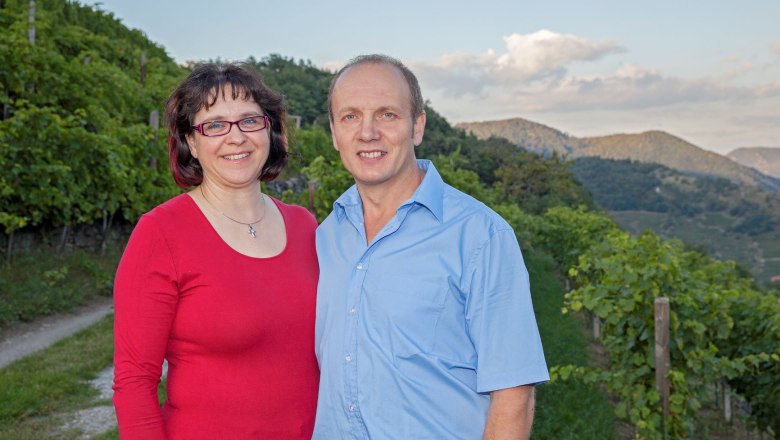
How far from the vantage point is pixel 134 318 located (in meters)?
1.86

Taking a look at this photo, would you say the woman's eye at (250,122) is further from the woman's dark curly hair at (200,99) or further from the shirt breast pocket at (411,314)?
the shirt breast pocket at (411,314)

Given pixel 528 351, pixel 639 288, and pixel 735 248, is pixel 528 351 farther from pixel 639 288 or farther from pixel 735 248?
pixel 735 248

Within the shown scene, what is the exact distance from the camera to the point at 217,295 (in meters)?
1.98

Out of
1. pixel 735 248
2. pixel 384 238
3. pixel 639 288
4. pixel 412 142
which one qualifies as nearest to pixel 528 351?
pixel 384 238

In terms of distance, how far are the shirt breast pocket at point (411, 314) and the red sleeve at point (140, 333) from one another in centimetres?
58

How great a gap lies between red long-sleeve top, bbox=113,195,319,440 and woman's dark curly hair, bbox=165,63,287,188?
0.20 meters

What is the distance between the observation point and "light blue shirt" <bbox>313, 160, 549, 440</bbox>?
172 centimetres

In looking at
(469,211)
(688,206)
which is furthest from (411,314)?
(688,206)

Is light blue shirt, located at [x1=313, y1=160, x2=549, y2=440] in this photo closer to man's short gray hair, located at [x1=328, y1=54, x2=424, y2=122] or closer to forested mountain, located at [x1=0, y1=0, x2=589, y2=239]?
man's short gray hair, located at [x1=328, y1=54, x2=424, y2=122]

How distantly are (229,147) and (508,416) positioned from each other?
1139mm

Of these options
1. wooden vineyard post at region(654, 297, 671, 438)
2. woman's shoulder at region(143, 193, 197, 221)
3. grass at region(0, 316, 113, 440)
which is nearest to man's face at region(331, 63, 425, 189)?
woman's shoulder at region(143, 193, 197, 221)

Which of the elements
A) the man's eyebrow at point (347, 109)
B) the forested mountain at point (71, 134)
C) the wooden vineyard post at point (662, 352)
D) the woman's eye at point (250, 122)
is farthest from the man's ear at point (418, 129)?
the forested mountain at point (71, 134)

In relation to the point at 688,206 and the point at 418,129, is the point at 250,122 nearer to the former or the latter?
the point at 418,129

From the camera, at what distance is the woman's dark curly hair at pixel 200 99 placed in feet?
6.98
